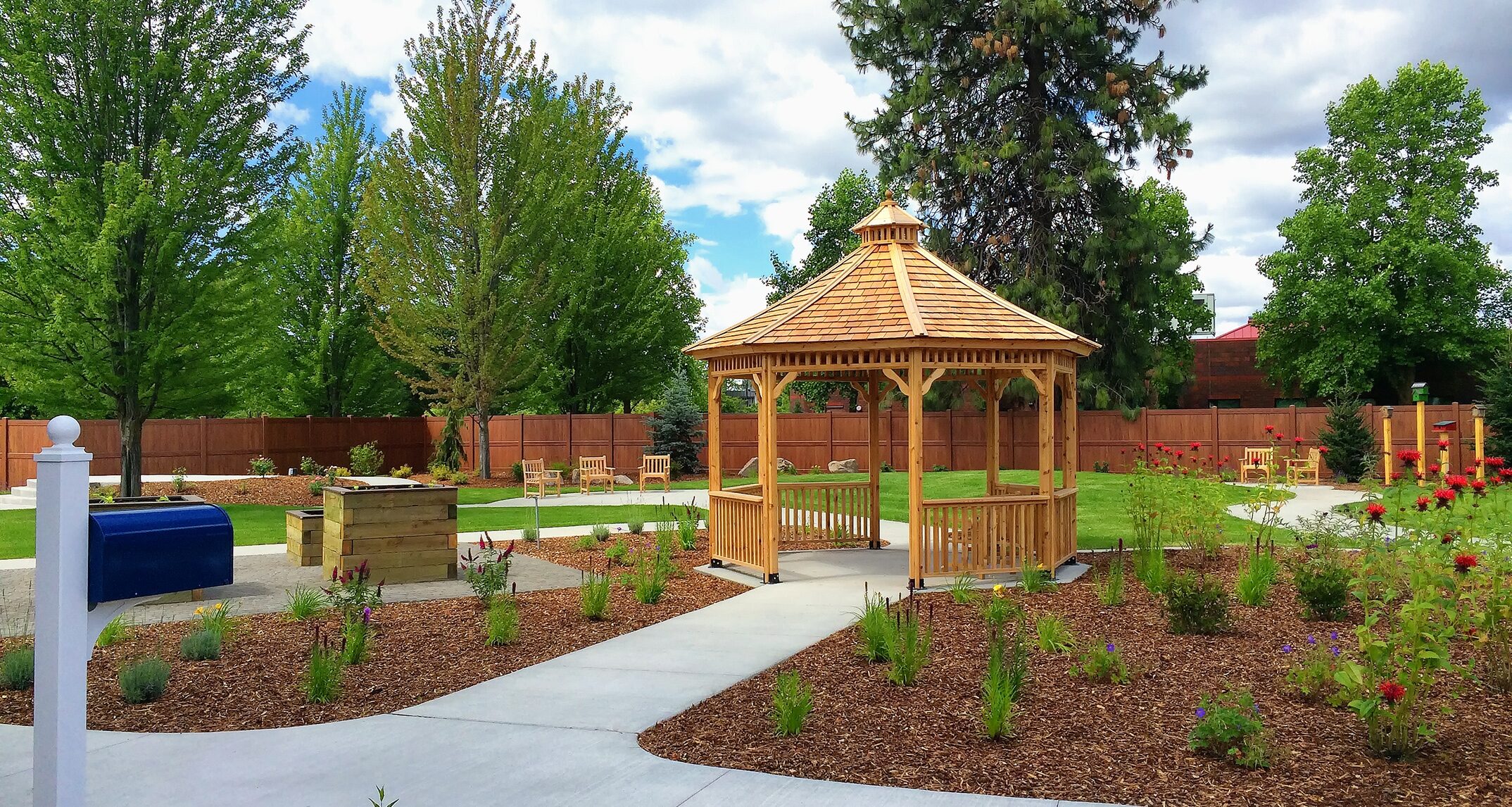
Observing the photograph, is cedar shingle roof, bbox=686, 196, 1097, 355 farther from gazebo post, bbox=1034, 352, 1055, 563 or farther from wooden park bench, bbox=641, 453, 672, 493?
wooden park bench, bbox=641, 453, 672, 493

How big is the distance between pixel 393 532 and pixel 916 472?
5.54 m

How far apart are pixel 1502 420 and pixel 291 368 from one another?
33721 millimetres

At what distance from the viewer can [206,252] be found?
19.6m

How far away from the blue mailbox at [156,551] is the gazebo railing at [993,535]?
7.79 metres

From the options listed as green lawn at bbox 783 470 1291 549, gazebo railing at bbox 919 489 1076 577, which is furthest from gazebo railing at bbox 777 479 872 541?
gazebo railing at bbox 919 489 1076 577

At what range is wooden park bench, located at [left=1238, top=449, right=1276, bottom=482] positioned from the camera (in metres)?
24.5

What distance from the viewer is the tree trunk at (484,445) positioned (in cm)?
2792

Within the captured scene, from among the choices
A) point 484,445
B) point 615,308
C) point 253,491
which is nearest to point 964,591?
point 253,491

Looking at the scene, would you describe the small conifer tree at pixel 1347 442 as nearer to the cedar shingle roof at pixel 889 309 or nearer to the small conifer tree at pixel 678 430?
the cedar shingle roof at pixel 889 309

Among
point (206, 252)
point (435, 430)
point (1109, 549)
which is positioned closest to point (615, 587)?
point (1109, 549)

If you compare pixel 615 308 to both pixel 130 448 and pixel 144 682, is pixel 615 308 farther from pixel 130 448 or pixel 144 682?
pixel 144 682

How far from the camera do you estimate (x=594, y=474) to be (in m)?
23.8

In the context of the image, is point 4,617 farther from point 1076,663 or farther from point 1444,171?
point 1444,171

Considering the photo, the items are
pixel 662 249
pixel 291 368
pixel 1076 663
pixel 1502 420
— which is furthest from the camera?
pixel 662 249
